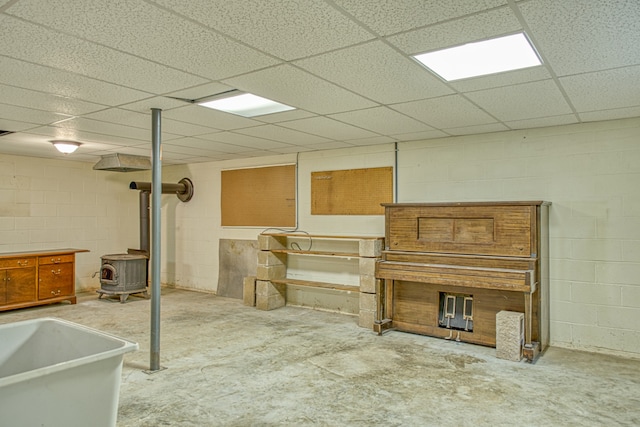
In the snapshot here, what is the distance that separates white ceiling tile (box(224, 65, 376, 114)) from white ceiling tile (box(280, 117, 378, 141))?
432 millimetres

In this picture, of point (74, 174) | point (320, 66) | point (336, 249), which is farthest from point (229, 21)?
point (74, 174)

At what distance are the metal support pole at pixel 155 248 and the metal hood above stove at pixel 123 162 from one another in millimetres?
2779

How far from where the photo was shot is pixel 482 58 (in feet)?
8.54

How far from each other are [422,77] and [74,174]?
648cm

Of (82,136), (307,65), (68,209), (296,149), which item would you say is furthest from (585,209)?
(68,209)

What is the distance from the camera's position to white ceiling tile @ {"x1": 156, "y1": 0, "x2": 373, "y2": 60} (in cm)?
188

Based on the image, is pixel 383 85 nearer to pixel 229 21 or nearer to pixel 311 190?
pixel 229 21

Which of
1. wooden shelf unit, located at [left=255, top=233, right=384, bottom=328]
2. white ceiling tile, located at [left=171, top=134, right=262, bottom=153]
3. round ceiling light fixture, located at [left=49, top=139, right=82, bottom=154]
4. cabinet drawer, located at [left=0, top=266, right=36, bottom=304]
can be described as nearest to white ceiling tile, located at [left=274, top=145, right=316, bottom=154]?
white ceiling tile, located at [left=171, top=134, right=262, bottom=153]

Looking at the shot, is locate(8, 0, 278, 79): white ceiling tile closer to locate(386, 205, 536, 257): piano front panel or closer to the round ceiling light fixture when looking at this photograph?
locate(386, 205, 536, 257): piano front panel

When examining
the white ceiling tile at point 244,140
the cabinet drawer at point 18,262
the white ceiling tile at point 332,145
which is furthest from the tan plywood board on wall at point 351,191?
the cabinet drawer at point 18,262

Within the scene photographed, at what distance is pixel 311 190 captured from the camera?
603 cm

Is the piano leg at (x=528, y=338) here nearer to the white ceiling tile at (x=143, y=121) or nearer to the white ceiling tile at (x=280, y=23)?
the white ceiling tile at (x=280, y=23)

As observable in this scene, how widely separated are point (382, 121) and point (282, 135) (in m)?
1.25

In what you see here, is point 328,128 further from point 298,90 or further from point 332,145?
point 298,90
